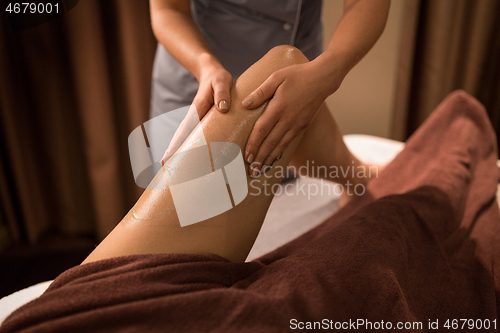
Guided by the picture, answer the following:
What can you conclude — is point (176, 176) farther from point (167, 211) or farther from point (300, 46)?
point (300, 46)

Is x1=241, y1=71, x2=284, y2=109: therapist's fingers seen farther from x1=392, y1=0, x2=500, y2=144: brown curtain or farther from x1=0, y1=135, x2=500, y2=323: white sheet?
x1=392, y1=0, x2=500, y2=144: brown curtain

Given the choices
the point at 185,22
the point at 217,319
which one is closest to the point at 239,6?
the point at 185,22

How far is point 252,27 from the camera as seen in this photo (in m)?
0.67

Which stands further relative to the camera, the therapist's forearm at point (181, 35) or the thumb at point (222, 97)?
the therapist's forearm at point (181, 35)

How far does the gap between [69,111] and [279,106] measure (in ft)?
3.50

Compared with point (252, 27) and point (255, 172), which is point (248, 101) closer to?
point (255, 172)

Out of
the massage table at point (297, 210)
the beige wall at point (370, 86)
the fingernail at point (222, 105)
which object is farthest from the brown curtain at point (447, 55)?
the fingernail at point (222, 105)

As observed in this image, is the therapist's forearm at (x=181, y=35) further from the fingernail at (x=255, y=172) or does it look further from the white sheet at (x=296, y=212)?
the white sheet at (x=296, y=212)

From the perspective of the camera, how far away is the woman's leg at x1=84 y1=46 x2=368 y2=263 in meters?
0.49

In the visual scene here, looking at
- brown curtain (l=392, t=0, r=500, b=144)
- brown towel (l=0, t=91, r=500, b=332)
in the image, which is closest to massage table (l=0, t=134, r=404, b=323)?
brown towel (l=0, t=91, r=500, b=332)

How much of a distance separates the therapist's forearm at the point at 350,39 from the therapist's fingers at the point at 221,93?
0.48ft

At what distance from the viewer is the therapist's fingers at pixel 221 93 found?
0.53 meters

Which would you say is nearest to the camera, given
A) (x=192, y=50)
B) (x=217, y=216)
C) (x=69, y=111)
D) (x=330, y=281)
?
(x=330, y=281)

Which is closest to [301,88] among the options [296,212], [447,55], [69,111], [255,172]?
[255,172]
